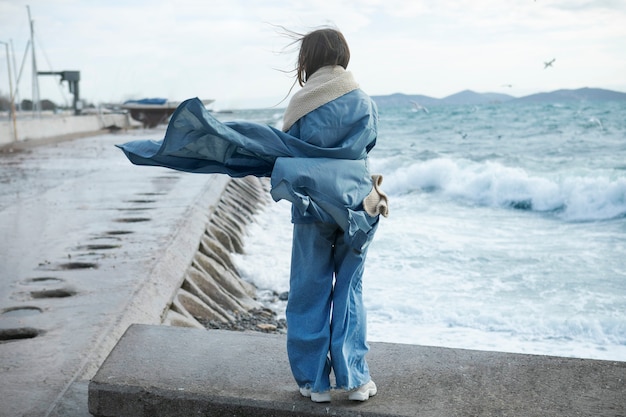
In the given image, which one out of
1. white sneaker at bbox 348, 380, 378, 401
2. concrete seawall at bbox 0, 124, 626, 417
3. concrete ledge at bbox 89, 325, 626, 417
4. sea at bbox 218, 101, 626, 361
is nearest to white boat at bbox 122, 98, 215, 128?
sea at bbox 218, 101, 626, 361

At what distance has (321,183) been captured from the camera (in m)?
3.15

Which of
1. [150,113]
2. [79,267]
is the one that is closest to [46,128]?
[150,113]

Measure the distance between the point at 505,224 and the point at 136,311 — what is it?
1078 centimetres

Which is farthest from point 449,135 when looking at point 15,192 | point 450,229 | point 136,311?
point 136,311

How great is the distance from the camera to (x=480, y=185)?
793 inches

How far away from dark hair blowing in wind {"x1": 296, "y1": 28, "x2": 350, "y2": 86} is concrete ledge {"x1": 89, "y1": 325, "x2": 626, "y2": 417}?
4.86 ft

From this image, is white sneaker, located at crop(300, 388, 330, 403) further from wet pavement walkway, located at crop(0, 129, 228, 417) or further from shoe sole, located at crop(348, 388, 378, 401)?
wet pavement walkway, located at crop(0, 129, 228, 417)

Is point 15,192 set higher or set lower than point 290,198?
lower

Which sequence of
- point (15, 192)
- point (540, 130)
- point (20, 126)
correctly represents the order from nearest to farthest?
1. point (15, 192)
2. point (20, 126)
3. point (540, 130)

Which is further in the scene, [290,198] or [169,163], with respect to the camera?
[169,163]

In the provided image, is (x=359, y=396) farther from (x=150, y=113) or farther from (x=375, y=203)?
(x=150, y=113)

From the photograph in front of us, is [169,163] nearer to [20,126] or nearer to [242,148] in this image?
[242,148]

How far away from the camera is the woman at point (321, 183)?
3.17 metres

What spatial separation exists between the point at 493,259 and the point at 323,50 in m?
7.73
